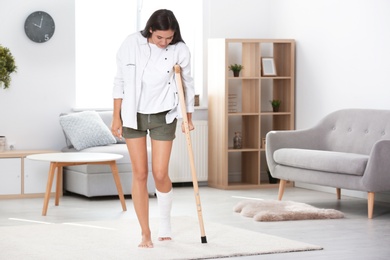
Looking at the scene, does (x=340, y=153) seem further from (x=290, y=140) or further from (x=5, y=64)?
(x=5, y=64)

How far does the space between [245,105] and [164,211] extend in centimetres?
368

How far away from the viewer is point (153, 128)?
4.73 m

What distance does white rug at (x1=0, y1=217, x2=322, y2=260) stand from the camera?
15.1ft

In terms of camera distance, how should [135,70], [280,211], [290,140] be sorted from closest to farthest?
[135,70] < [280,211] < [290,140]

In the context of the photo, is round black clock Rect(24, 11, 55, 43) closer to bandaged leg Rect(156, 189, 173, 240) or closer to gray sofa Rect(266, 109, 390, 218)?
gray sofa Rect(266, 109, 390, 218)

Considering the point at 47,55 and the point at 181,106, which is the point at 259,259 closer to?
the point at 181,106

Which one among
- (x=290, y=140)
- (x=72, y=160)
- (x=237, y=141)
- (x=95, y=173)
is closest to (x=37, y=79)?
(x=95, y=173)

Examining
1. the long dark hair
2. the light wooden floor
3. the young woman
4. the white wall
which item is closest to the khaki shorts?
the young woman

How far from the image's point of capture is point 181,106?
4.76 metres

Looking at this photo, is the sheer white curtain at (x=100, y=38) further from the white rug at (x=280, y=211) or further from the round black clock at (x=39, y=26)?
the white rug at (x=280, y=211)

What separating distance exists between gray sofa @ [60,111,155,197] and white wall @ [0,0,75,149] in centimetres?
29

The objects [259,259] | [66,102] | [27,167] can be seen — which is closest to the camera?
[259,259]

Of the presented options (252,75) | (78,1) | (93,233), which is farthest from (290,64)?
(93,233)

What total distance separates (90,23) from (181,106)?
3726 millimetres
